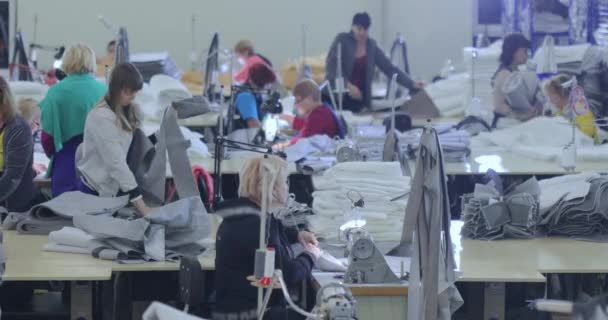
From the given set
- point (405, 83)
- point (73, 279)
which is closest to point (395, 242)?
point (73, 279)

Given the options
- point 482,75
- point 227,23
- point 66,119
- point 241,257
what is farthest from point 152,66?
point 241,257

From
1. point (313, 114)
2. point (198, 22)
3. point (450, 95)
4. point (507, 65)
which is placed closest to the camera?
point (313, 114)

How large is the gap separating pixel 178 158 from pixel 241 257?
3.90 feet

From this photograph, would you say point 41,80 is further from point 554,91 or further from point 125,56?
point 554,91

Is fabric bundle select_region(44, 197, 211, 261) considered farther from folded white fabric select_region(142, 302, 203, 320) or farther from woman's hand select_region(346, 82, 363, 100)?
woman's hand select_region(346, 82, 363, 100)

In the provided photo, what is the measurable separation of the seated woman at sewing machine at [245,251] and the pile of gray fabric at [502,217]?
3.52ft

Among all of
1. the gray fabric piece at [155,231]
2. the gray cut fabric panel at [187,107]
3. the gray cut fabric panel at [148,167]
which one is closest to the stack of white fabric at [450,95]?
the gray cut fabric panel at [187,107]

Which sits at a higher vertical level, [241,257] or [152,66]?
[152,66]

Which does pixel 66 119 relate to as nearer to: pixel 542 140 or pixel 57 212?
pixel 57 212

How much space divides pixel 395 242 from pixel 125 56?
3868mm

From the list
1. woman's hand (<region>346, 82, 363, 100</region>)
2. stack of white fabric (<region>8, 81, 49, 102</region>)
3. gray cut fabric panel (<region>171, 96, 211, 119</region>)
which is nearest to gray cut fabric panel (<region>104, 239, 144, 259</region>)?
gray cut fabric panel (<region>171, 96, 211, 119</region>)

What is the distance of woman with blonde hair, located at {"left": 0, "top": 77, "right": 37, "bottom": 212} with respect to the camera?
19.4ft

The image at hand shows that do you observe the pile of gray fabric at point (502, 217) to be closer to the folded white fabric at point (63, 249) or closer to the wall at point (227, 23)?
the folded white fabric at point (63, 249)

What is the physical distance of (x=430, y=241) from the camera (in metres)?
4.41
